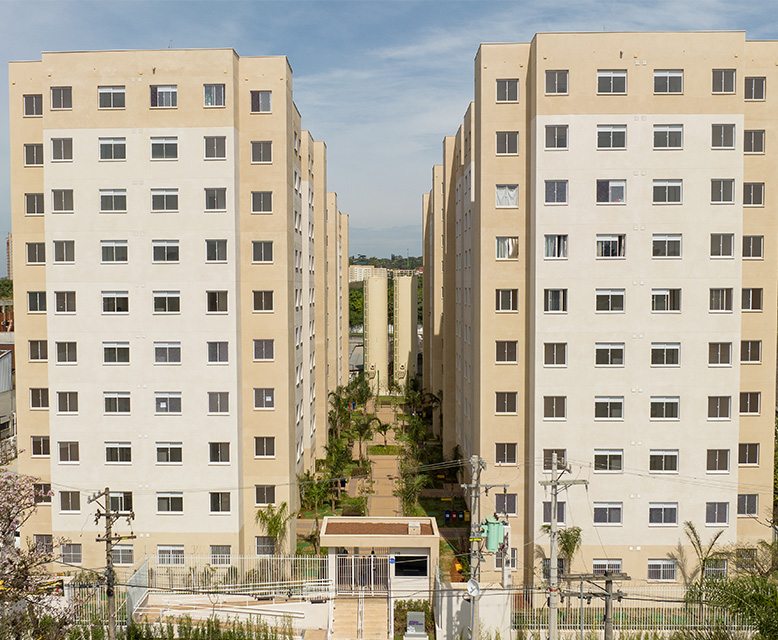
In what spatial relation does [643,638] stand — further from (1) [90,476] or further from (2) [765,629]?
(1) [90,476]

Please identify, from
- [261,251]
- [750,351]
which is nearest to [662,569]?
[750,351]

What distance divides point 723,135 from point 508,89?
1096 centimetres

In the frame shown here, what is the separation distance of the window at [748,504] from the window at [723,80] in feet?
67.3

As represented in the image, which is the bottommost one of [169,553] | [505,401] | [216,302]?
[169,553]

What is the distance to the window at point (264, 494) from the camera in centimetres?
3434

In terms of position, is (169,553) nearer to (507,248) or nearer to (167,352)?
(167,352)

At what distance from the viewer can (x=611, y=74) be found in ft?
103

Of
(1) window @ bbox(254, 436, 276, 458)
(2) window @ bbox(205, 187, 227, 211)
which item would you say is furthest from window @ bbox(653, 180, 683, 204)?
(1) window @ bbox(254, 436, 276, 458)

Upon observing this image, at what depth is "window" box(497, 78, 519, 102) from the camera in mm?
32781

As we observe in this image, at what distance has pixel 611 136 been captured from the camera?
31641 millimetres

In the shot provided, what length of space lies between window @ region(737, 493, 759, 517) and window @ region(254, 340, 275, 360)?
84.2 feet

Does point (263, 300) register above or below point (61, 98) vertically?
below

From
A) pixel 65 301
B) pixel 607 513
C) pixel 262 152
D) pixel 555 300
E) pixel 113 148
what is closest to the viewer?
pixel 607 513

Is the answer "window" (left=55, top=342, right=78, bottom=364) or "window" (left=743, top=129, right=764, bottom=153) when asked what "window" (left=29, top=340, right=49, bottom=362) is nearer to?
"window" (left=55, top=342, right=78, bottom=364)
